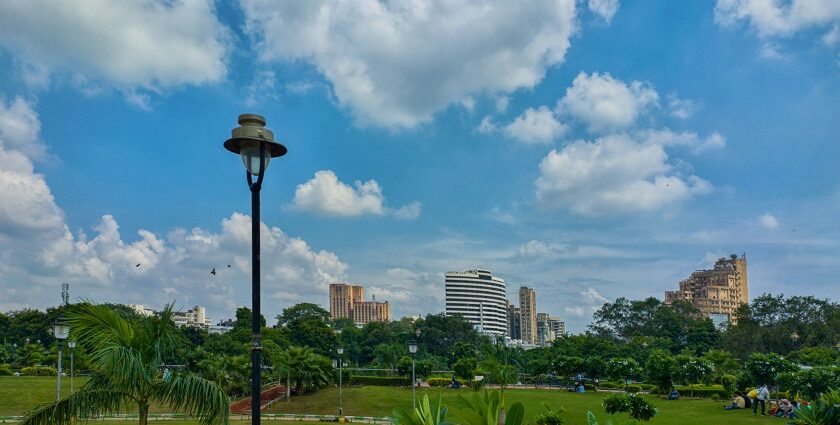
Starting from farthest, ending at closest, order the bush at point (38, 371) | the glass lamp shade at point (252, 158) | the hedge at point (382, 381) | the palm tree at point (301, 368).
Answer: the bush at point (38, 371) < the hedge at point (382, 381) < the palm tree at point (301, 368) < the glass lamp shade at point (252, 158)

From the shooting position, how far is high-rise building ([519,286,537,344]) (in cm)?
18250

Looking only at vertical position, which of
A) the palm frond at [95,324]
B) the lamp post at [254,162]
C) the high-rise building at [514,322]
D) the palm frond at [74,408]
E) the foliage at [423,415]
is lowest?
the high-rise building at [514,322]

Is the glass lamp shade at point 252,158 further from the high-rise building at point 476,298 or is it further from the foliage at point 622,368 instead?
the high-rise building at point 476,298

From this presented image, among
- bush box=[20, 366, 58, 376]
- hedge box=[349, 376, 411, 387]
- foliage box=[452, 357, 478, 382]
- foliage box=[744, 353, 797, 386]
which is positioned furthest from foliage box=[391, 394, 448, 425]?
bush box=[20, 366, 58, 376]

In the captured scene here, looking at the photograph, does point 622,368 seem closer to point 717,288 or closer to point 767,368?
point 767,368

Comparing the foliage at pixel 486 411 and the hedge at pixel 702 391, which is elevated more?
the foliage at pixel 486 411

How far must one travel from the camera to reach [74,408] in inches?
274

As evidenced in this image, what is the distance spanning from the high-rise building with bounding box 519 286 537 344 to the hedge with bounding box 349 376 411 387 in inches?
5592

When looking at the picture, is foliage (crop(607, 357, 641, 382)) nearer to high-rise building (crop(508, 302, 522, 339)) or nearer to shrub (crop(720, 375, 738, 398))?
shrub (crop(720, 375, 738, 398))

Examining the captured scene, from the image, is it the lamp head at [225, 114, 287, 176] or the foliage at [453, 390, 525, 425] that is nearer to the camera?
the foliage at [453, 390, 525, 425]

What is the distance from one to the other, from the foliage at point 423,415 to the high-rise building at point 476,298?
480 ft

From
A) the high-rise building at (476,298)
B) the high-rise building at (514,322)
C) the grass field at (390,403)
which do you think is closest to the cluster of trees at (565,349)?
the grass field at (390,403)

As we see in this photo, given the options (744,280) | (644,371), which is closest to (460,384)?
(644,371)

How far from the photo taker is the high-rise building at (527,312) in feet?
599
